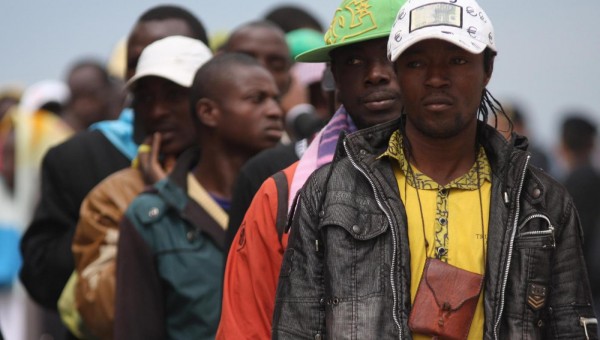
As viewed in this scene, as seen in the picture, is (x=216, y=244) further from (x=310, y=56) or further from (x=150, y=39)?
(x=150, y=39)

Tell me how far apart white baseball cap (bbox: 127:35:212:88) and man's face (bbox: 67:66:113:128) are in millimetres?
4214

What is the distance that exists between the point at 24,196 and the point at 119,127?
9.91 feet

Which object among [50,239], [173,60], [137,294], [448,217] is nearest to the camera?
[448,217]

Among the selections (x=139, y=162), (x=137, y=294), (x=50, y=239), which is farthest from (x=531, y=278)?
(x=50, y=239)

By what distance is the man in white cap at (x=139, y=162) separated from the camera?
21.1ft

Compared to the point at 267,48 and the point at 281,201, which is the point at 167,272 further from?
the point at 267,48

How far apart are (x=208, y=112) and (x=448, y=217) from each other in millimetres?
2367

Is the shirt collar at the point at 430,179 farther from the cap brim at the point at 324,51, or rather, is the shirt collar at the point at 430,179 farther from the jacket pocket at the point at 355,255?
the cap brim at the point at 324,51

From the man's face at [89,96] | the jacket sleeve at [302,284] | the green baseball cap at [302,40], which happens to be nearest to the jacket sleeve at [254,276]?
the jacket sleeve at [302,284]

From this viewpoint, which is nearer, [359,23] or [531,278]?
[531,278]

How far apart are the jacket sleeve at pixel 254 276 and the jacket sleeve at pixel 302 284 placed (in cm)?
33

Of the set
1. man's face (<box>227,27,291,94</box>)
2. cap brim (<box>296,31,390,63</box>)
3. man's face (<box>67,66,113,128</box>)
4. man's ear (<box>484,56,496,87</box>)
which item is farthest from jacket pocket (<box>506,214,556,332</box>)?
man's face (<box>67,66,113,128</box>)

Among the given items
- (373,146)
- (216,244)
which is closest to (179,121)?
(216,244)

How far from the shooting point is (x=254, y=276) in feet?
16.3
